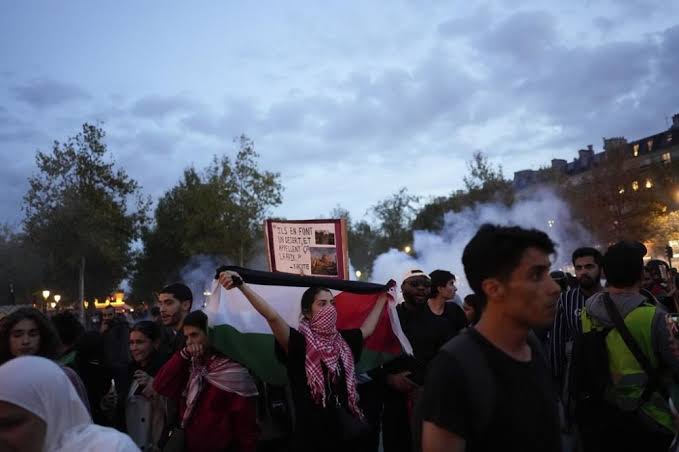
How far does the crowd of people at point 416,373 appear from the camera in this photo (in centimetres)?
223

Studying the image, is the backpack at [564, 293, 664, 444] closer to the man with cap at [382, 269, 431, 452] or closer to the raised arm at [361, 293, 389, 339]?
the raised arm at [361, 293, 389, 339]

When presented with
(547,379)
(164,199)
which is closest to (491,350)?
(547,379)

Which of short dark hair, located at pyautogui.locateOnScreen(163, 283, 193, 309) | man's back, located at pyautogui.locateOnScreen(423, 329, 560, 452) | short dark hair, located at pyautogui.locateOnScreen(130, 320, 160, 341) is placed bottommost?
man's back, located at pyautogui.locateOnScreen(423, 329, 560, 452)

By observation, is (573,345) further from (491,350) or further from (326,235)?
(326,235)

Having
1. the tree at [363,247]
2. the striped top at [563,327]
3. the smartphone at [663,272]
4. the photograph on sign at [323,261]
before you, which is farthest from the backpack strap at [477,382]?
the tree at [363,247]

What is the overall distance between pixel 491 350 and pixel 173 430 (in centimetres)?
330

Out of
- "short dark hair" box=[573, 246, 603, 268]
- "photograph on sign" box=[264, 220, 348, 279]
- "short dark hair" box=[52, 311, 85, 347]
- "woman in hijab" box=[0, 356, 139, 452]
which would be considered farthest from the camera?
"photograph on sign" box=[264, 220, 348, 279]

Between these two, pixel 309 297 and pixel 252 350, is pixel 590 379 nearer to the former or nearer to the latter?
pixel 309 297

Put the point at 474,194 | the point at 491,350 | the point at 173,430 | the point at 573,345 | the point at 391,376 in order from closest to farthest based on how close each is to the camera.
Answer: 1. the point at 491,350
2. the point at 573,345
3. the point at 173,430
4. the point at 391,376
5. the point at 474,194

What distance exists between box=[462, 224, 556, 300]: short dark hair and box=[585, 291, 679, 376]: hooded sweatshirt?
1605 millimetres

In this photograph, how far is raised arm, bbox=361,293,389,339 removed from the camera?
5.36 m

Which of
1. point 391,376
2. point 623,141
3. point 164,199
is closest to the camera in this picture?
point 391,376

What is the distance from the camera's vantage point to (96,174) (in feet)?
106

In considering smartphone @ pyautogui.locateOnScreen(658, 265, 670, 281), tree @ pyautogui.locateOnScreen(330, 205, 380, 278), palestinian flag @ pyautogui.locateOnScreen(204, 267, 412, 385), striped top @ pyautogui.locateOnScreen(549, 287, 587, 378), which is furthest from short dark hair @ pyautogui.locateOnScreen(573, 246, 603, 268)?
tree @ pyautogui.locateOnScreen(330, 205, 380, 278)
